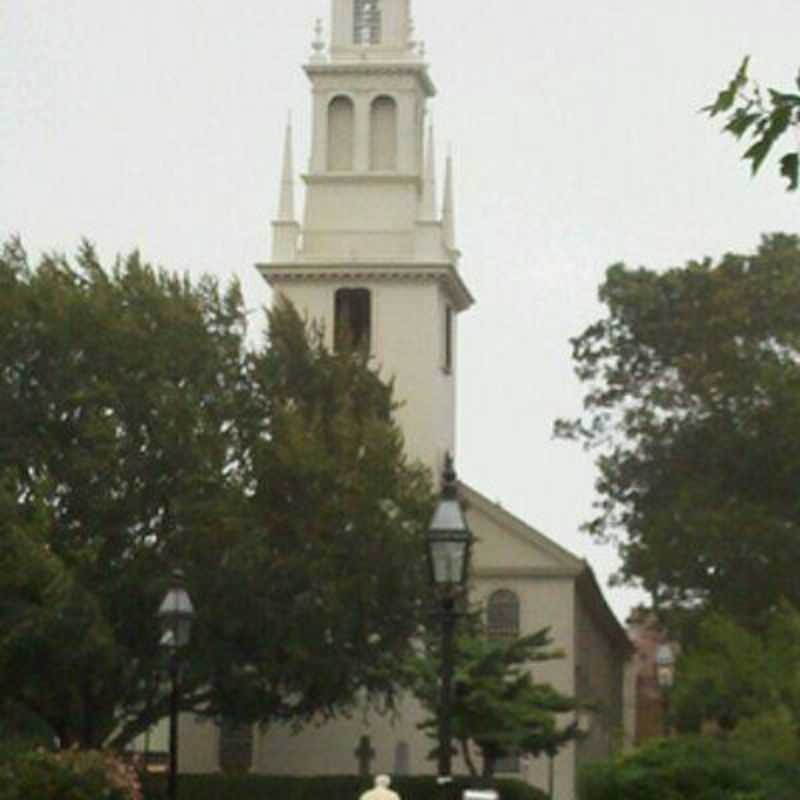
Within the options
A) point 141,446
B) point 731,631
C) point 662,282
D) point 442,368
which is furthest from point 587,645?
point 731,631

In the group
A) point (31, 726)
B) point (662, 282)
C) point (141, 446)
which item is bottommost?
point (31, 726)

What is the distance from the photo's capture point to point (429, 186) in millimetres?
76438

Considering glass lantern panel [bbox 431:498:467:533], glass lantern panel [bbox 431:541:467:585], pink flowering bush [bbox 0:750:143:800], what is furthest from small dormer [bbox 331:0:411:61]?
glass lantern panel [bbox 431:541:467:585]

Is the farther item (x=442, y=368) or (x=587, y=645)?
(x=587, y=645)

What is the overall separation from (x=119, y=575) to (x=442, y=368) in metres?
21.7

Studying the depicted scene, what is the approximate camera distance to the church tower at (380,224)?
246 feet

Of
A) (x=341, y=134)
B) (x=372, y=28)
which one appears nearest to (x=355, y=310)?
(x=341, y=134)

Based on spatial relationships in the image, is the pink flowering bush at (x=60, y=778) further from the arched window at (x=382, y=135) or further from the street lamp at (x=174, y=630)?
the arched window at (x=382, y=135)

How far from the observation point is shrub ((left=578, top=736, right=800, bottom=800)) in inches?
1139

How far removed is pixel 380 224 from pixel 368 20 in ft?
21.1

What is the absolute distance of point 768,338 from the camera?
61.7 meters

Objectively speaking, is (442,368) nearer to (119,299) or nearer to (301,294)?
(301,294)

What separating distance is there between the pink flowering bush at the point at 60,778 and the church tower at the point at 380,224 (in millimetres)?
41162

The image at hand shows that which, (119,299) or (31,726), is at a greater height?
(119,299)
